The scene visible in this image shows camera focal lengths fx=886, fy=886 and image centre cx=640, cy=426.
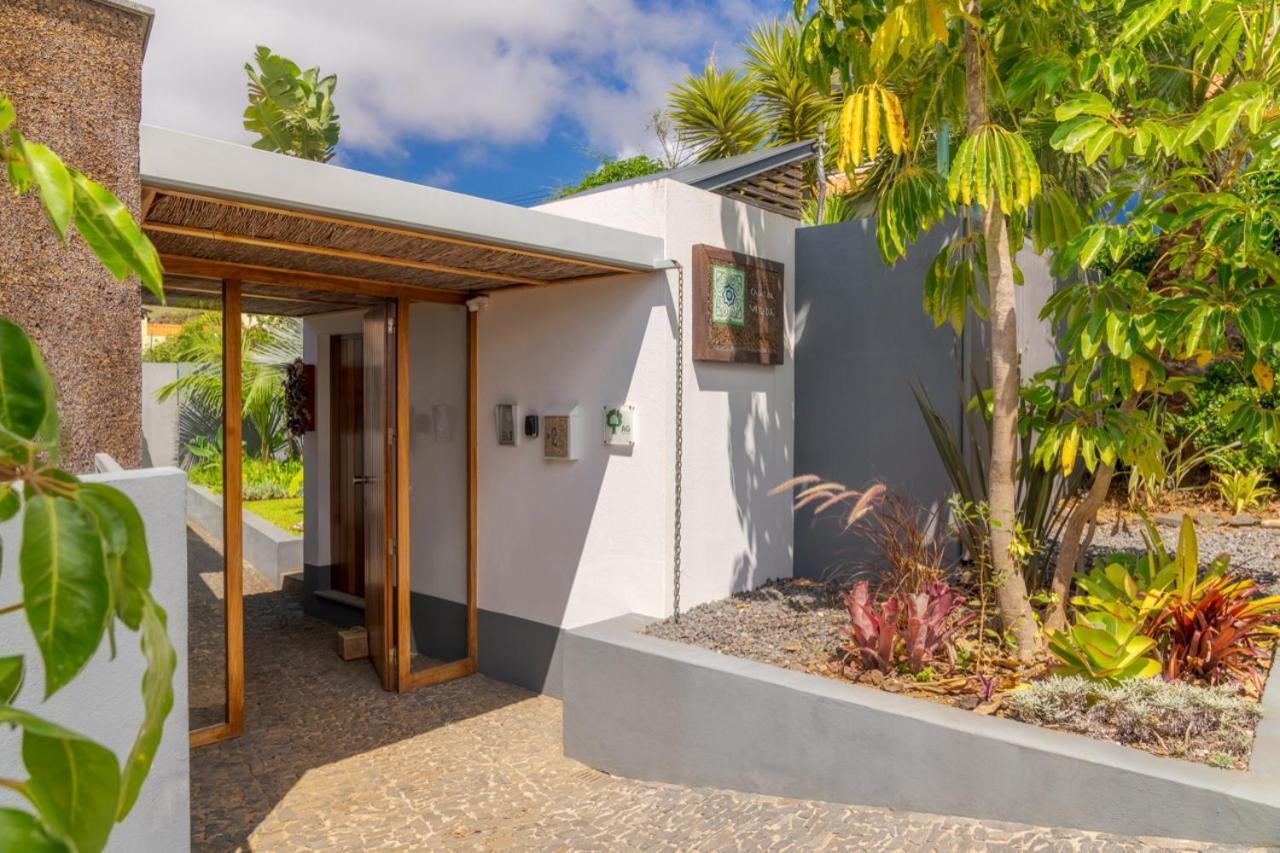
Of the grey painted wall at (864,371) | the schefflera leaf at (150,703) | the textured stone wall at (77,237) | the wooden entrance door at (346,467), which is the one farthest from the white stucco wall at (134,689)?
the wooden entrance door at (346,467)

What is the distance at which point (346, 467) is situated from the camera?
7.85 meters

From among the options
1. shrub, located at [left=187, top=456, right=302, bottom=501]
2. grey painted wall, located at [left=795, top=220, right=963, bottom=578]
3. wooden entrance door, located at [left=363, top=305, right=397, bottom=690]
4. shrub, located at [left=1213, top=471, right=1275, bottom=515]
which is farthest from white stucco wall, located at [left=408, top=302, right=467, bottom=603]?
shrub, located at [left=1213, top=471, right=1275, bottom=515]

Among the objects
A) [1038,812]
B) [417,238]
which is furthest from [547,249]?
[1038,812]

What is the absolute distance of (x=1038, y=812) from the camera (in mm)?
3402

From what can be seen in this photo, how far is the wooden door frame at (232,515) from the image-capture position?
5516 mm

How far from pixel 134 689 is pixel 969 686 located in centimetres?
→ 349

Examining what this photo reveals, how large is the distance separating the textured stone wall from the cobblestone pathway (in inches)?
84.3

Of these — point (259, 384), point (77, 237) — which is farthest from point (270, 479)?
point (77, 237)

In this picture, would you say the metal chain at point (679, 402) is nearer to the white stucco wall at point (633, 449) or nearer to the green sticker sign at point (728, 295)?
the white stucco wall at point (633, 449)

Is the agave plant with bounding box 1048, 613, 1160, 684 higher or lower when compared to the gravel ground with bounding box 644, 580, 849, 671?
higher

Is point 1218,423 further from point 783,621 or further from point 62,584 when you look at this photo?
point 62,584

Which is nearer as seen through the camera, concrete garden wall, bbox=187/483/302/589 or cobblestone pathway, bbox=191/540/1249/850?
cobblestone pathway, bbox=191/540/1249/850

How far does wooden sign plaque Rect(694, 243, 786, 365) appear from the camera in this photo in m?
5.70

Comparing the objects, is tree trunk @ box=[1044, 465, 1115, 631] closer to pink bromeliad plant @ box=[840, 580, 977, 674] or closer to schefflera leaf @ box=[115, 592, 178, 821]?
pink bromeliad plant @ box=[840, 580, 977, 674]
